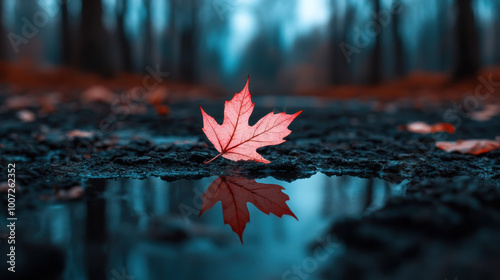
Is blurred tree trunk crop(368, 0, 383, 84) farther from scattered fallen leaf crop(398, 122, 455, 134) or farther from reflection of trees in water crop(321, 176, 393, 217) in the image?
reflection of trees in water crop(321, 176, 393, 217)

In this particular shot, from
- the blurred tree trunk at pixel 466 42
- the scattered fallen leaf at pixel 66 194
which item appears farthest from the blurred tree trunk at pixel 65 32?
the scattered fallen leaf at pixel 66 194

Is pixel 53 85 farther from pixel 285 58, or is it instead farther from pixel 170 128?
pixel 285 58

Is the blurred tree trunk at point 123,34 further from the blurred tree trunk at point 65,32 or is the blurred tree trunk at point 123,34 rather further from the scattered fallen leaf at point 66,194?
the scattered fallen leaf at point 66,194

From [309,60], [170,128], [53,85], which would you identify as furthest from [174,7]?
[309,60]

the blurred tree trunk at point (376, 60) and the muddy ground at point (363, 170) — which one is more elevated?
the blurred tree trunk at point (376, 60)

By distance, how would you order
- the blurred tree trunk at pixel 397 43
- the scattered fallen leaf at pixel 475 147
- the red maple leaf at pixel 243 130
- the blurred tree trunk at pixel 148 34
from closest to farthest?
the red maple leaf at pixel 243 130 → the scattered fallen leaf at pixel 475 147 → the blurred tree trunk at pixel 397 43 → the blurred tree trunk at pixel 148 34

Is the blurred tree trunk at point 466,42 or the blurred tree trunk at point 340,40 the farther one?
the blurred tree trunk at point 340,40
